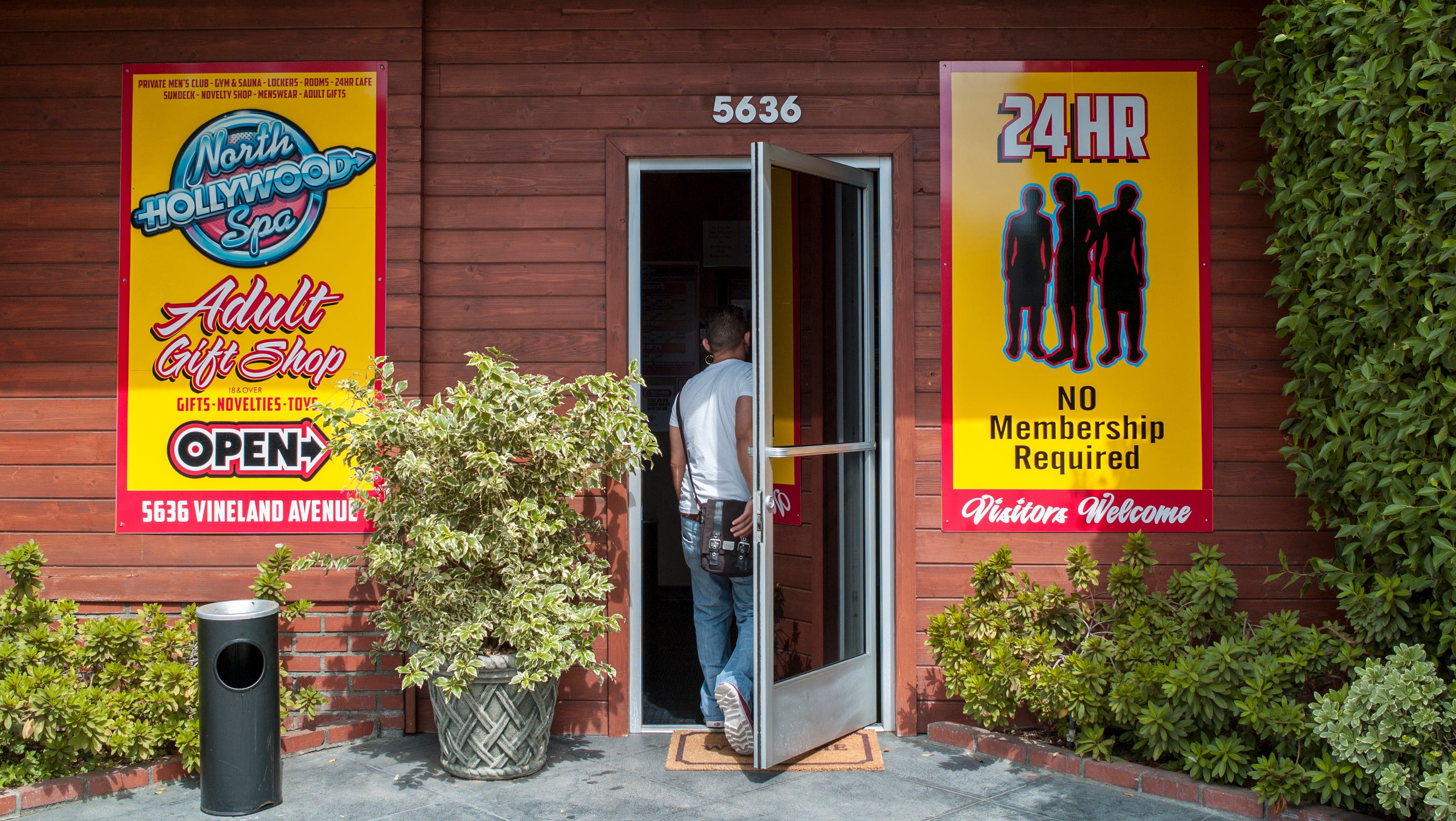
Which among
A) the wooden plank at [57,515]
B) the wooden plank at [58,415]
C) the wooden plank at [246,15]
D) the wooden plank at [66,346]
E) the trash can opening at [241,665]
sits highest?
the wooden plank at [246,15]

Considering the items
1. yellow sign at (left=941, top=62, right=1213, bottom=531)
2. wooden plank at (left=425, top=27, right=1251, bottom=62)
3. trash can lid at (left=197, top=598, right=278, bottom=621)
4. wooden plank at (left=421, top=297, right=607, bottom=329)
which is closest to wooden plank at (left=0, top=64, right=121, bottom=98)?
wooden plank at (left=425, top=27, right=1251, bottom=62)

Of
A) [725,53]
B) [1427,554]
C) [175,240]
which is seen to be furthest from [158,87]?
[1427,554]

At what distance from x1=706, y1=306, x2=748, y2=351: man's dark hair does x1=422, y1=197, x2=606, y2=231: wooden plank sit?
0.63 metres

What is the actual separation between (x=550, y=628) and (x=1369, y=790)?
2714mm

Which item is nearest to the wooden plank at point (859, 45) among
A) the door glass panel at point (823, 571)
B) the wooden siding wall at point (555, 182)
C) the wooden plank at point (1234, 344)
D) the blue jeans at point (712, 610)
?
the wooden siding wall at point (555, 182)

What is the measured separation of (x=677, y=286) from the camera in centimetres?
729

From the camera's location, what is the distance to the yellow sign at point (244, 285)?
438 cm

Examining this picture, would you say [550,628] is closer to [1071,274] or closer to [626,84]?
[626,84]

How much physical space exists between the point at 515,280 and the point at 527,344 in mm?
276

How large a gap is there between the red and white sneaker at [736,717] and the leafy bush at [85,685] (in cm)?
174

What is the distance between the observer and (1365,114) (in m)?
3.48

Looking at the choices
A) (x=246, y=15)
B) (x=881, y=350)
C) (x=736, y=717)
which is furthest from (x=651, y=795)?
(x=246, y=15)

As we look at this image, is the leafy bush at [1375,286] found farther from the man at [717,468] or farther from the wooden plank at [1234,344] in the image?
the man at [717,468]

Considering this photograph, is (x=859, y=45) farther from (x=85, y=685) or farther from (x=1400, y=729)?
(x=85, y=685)
